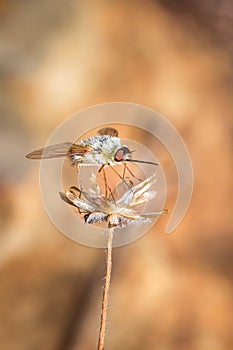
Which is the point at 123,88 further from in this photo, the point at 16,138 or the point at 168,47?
the point at 16,138

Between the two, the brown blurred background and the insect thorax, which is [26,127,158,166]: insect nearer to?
the insect thorax

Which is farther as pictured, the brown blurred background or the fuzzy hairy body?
the brown blurred background

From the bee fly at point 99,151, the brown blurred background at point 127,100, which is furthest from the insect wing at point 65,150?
the brown blurred background at point 127,100

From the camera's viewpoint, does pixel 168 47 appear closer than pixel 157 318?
No

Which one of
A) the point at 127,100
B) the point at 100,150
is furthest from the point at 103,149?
the point at 127,100

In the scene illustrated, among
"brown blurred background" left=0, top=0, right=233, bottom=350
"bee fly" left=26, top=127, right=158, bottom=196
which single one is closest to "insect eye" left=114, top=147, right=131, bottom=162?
"bee fly" left=26, top=127, right=158, bottom=196

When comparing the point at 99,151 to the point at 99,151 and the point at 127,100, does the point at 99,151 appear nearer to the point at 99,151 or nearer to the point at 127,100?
the point at 99,151

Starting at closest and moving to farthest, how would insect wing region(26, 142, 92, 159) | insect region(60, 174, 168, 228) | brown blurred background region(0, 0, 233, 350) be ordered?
insect region(60, 174, 168, 228) → insect wing region(26, 142, 92, 159) → brown blurred background region(0, 0, 233, 350)

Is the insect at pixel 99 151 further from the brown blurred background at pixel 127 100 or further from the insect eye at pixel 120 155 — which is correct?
the brown blurred background at pixel 127 100

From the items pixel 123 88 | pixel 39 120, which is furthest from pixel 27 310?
pixel 123 88
